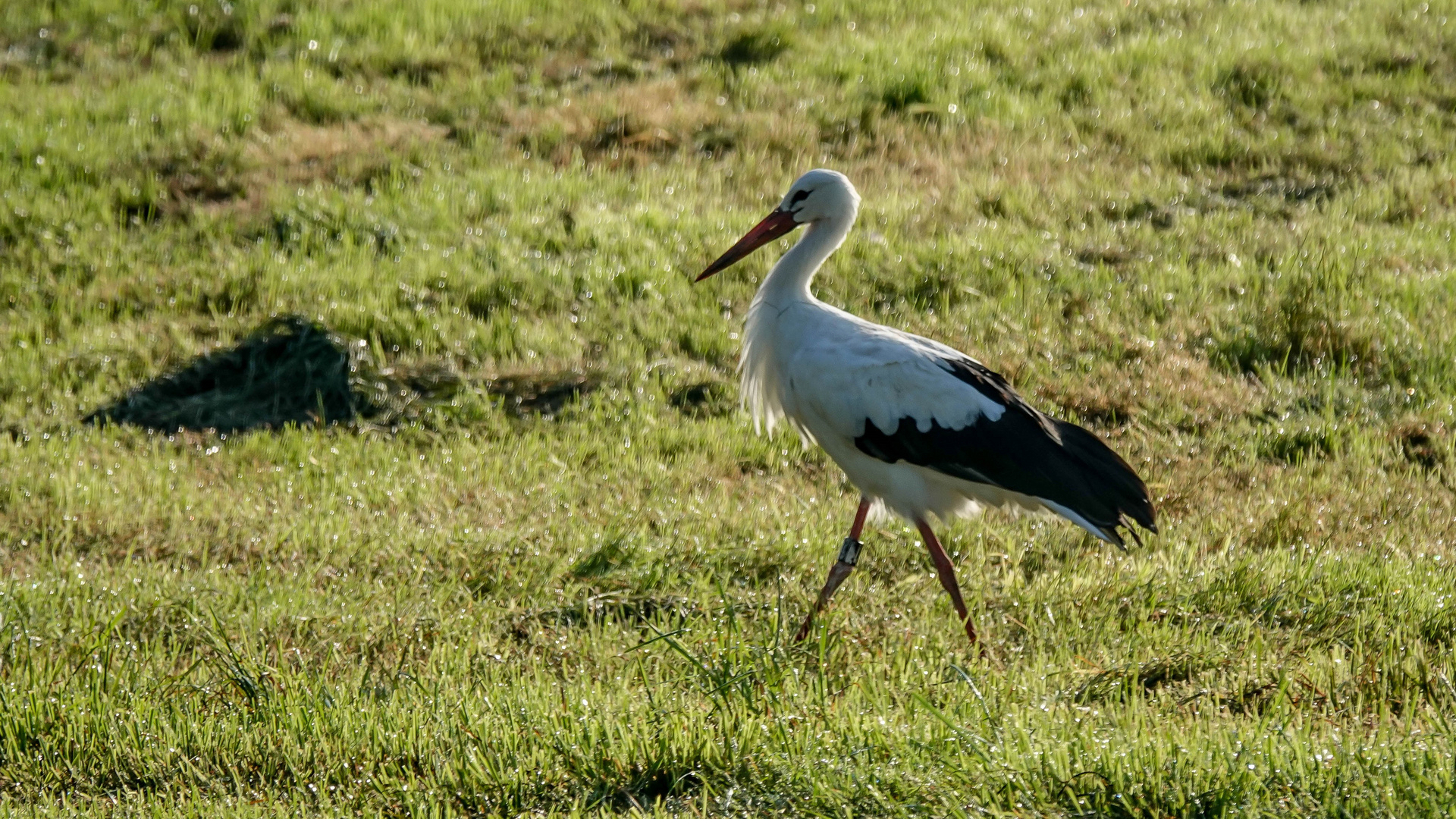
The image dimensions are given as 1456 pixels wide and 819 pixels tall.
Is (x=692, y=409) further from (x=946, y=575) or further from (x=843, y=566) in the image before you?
(x=946, y=575)

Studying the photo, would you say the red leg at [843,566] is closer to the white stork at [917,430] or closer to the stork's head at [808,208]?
the white stork at [917,430]

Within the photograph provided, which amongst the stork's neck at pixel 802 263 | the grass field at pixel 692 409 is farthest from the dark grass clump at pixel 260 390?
the stork's neck at pixel 802 263

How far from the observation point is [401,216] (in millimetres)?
7852

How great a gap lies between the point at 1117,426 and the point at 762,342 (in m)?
1.84

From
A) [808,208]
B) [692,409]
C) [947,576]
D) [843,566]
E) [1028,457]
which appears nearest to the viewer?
[1028,457]

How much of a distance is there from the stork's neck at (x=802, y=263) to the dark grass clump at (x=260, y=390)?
212cm

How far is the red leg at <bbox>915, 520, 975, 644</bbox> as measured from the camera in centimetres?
439

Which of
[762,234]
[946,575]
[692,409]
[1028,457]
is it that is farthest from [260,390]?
[1028,457]

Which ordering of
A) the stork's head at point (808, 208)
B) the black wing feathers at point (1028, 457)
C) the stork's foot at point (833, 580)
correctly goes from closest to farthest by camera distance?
the black wing feathers at point (1028, 457) → the stork's foot at point (833, 580) → the stork's head at point (808, 208)

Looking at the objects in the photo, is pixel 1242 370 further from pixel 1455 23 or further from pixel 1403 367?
pixel 1455 23

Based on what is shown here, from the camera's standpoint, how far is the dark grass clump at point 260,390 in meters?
6.31

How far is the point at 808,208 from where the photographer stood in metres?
5.30

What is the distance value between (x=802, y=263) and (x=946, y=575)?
1.27 m

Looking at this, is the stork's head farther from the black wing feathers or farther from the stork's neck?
the black wing feathers
